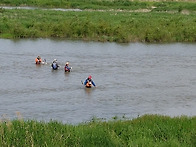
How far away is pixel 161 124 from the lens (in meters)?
17.1

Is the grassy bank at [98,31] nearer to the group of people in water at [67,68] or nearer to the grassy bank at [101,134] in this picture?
the group of people in water at [67,68]

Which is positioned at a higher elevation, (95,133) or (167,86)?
(95,133)

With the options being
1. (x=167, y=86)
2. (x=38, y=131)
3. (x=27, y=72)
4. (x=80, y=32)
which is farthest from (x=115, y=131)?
(x=80, y=32)

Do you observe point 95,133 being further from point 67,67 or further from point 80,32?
point 80,32

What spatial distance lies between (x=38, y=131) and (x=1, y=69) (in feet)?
55.8

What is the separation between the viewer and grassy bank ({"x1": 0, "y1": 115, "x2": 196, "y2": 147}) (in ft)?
48.0

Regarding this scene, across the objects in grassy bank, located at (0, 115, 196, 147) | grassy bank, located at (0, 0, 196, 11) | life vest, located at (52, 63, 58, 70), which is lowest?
grassy bank, located at (0, 0, 196, 11)

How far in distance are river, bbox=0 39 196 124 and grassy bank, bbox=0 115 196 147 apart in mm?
1127

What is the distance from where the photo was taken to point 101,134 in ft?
50.8

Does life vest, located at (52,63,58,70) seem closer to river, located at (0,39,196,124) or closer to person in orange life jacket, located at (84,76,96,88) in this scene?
river, located at (0,39,196,124)

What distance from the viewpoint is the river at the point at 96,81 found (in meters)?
23.3

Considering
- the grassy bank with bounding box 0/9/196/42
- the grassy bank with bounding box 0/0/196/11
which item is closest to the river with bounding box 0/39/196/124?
the grassy bank with bounding box 0/9/196/42

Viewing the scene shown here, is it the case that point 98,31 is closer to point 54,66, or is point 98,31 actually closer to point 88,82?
point 54,66

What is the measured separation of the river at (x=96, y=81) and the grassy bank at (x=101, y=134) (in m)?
1.13
